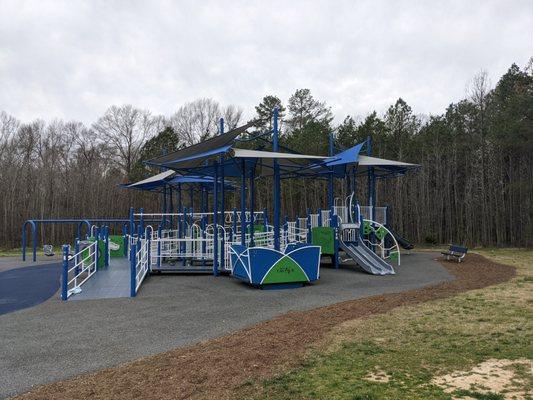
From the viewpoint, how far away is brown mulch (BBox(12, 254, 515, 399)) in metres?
3.88

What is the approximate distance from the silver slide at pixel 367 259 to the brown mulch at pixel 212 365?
5.22 metres

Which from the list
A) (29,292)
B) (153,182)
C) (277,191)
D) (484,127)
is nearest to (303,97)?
(484,127)

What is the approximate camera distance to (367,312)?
7.18 meters

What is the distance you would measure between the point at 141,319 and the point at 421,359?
4155 millimetres

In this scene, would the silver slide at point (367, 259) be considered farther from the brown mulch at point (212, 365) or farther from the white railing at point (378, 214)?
the brown mulch at point (212, 365)

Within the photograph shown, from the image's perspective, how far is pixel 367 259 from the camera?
13070 mm

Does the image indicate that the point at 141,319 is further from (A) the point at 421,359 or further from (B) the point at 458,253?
(B) the point at 458,253

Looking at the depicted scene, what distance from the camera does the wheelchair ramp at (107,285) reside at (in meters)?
8.67

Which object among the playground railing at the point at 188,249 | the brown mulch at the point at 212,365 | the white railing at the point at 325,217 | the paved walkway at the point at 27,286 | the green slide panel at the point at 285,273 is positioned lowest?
the brown mulch at the point at 212,365

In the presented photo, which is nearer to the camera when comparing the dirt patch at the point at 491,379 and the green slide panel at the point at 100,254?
the dirt patch at the point at 491,379

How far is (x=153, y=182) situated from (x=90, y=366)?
11.6 meters

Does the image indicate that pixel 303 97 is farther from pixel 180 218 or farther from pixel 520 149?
pixel 180 218

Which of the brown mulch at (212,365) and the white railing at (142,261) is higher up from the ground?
the white railing at (142,261)

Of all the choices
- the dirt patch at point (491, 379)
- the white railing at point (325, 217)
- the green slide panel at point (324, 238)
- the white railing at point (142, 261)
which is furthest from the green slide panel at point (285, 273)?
the white railing at point (325, 217)
